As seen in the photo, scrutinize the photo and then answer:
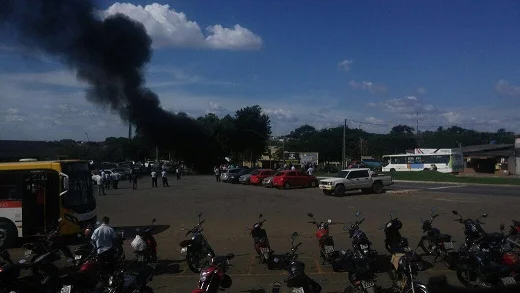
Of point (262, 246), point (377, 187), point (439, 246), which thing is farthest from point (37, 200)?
point (377, 187)

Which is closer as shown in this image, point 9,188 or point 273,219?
point 9,188

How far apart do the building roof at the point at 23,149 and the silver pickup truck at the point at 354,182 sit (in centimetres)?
3812

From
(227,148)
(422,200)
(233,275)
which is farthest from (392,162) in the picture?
(233,275)

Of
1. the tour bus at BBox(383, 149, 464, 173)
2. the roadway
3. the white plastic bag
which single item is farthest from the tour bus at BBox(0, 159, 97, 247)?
the tour bus at BBox(383, 149, 464, 173)

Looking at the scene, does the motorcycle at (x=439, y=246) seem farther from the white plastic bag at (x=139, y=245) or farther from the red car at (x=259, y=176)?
the red car at (x=259, y=176)

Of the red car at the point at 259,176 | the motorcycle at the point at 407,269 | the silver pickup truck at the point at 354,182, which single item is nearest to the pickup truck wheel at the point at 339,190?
the silver pickup truck at the point at 354,182

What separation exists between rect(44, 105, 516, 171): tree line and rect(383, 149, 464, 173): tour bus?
50.8ft

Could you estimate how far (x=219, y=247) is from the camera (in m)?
12.9

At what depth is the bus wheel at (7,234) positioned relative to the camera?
13898mm

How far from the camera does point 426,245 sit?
10.9 metres

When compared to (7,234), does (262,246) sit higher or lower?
higher

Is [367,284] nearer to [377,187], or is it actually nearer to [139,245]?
[139,245]

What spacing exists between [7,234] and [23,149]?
51.2 meters

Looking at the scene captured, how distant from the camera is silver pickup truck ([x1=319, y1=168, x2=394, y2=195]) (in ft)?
94.5
